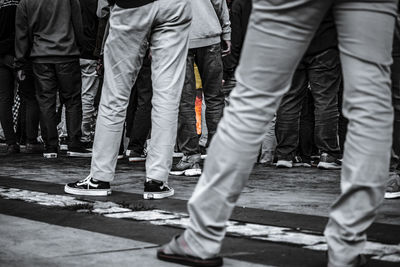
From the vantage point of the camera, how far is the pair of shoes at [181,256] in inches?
123

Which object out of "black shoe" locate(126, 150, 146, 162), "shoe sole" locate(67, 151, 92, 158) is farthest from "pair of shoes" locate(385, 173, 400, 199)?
"shoe sole" locate(67, 151, 92, 158)

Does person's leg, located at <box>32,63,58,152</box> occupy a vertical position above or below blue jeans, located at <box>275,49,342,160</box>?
below

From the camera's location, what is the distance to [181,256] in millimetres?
3172

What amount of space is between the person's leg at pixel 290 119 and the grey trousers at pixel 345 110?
454 cm

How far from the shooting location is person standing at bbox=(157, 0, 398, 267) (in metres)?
2.96

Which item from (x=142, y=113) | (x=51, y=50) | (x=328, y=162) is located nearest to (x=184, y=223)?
(x=328, y=162)

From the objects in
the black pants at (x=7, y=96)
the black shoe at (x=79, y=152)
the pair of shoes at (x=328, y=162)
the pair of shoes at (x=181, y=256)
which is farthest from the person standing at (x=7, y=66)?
the pair of shoes at (x=181, y=256)

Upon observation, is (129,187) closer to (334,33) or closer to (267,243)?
(267,243)

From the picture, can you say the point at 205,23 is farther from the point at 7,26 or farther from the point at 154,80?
the point at 7,26

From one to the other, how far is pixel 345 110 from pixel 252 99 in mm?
356

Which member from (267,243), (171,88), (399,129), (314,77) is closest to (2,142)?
(314,77)

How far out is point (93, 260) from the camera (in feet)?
10.7

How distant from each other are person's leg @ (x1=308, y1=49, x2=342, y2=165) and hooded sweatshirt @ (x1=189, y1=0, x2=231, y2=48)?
905 millimetres

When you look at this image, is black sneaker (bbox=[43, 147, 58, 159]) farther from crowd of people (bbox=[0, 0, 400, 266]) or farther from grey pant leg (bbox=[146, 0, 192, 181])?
grey pant leg (bbox=[146, 0, 192, 181])
